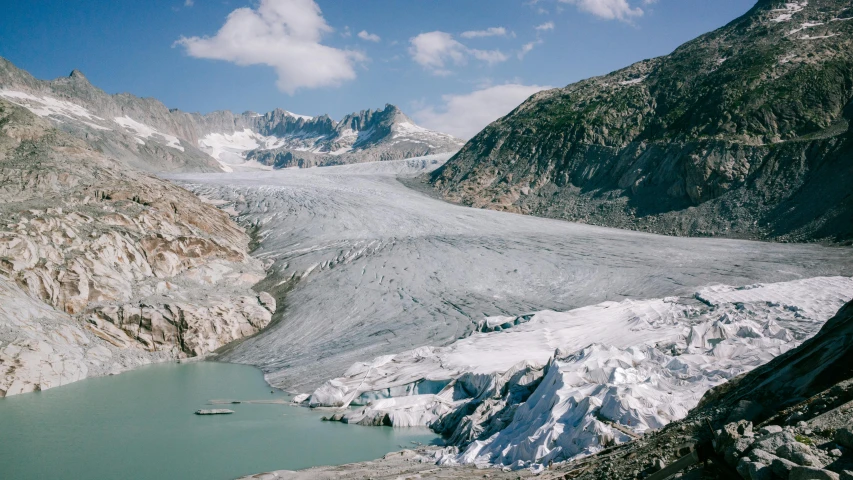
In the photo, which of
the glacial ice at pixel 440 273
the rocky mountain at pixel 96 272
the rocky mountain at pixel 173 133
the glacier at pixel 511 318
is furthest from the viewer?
the rocky mountain at pixel 173 133

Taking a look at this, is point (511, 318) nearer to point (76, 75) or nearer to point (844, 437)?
point (844, 437)

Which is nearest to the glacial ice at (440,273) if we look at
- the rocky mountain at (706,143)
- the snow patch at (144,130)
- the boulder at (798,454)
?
the rocky mountain at (706,143)

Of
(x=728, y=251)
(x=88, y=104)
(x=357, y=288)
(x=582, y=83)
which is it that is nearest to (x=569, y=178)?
(x=582, y=83)

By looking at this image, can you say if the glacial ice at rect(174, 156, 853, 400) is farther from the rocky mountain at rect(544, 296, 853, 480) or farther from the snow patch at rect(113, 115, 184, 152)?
the snow patch at rect(113, 115, 184, 152)

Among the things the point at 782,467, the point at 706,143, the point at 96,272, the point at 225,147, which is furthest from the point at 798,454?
the point at 225,147

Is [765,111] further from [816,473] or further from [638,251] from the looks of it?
[816,473]

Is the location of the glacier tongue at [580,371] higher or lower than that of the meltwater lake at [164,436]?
higher

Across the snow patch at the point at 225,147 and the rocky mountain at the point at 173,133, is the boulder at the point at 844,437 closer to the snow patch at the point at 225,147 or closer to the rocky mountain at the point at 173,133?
the rocky mountain at the point at 173,133
